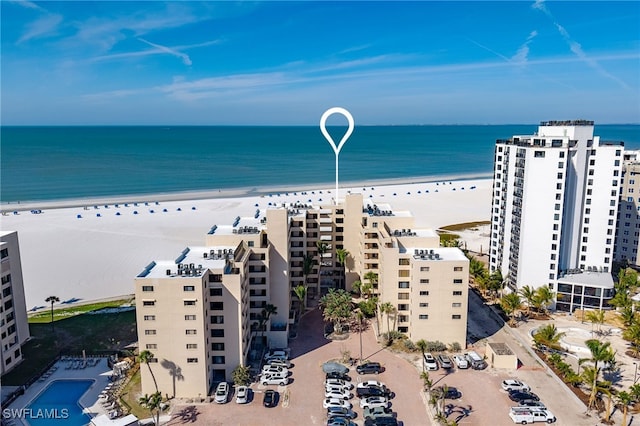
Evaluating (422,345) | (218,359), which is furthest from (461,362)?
(218,359)

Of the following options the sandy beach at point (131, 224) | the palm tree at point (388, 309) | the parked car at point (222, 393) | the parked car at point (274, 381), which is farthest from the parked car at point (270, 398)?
the sandy beach at point (131, 224)

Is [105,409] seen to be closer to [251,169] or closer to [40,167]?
[251,169]

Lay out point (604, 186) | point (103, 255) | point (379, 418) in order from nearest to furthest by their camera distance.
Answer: point (379, 418) < point (604, 186) < point (103, 255)

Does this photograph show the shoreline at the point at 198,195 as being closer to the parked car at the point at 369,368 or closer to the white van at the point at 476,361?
the parked car at the point at 369,368

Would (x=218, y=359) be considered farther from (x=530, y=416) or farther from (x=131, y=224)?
(x=131, y=224)

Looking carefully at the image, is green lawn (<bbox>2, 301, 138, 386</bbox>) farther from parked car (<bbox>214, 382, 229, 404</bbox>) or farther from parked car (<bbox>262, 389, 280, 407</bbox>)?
parked car (<bbox>262, 389, 280, 407</bbox>)

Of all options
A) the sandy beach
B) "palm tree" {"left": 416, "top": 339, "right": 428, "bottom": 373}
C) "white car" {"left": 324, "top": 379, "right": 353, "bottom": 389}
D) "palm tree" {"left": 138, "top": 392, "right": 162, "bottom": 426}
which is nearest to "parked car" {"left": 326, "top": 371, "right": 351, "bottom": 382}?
"white car" {"left": 324, "top": 379, "right": 353, "bottom": 389}

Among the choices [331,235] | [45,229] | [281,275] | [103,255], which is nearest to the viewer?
[281,275]

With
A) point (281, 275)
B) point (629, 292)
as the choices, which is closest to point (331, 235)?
point (281, 275)
